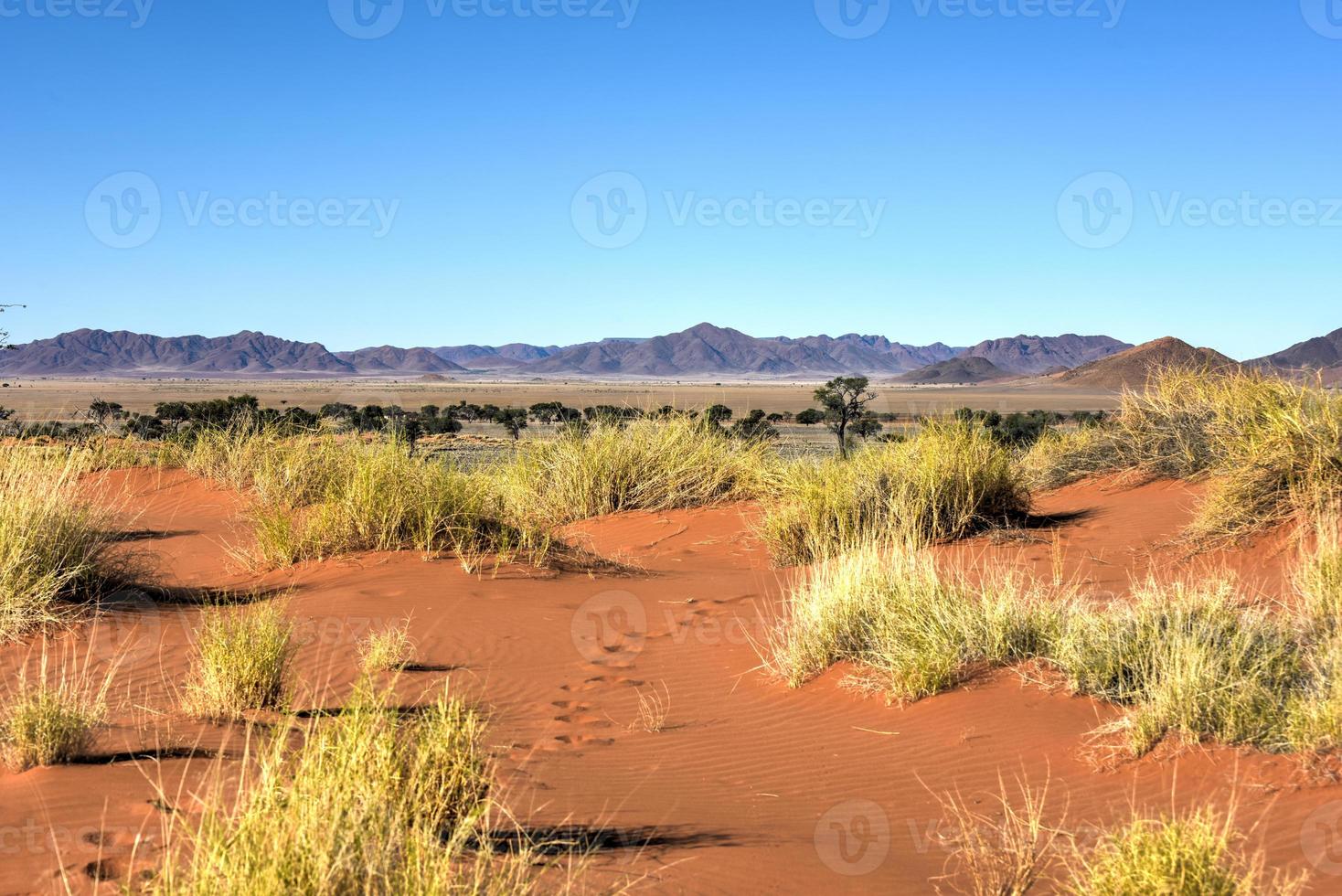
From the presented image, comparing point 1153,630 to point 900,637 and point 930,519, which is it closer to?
point 900,637

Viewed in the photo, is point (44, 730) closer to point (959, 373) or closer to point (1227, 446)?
point (1227, 446)

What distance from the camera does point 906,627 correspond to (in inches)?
266

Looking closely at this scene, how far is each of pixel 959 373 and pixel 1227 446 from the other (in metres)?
165

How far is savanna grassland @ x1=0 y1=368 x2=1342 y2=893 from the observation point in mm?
3729

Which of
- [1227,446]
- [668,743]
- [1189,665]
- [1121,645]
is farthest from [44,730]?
[1227,446]

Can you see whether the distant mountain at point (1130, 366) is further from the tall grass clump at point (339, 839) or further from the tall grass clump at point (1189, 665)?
the tall grass clump at point (339, 839)

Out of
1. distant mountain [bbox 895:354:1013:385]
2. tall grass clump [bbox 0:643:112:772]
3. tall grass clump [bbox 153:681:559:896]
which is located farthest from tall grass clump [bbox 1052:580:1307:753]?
distant mountain [bbox 895:354:1013:385]

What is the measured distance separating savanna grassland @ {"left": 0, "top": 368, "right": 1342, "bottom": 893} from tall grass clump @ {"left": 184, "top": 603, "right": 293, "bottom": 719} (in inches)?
0.8

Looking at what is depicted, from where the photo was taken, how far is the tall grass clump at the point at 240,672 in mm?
5410

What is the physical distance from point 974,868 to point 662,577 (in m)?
6.91

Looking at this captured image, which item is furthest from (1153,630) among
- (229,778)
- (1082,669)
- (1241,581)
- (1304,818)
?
(229,778)

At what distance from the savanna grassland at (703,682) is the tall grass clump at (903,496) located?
0.19 ft

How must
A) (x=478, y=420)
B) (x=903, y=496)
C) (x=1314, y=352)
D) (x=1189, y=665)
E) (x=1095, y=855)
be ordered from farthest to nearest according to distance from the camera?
(x=1314, y=352)
(x=478, y=420)
(x=903, y=496)
(x=1189, y=665)
(x=1095, y=855)

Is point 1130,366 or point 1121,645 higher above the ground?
point 1130,366
